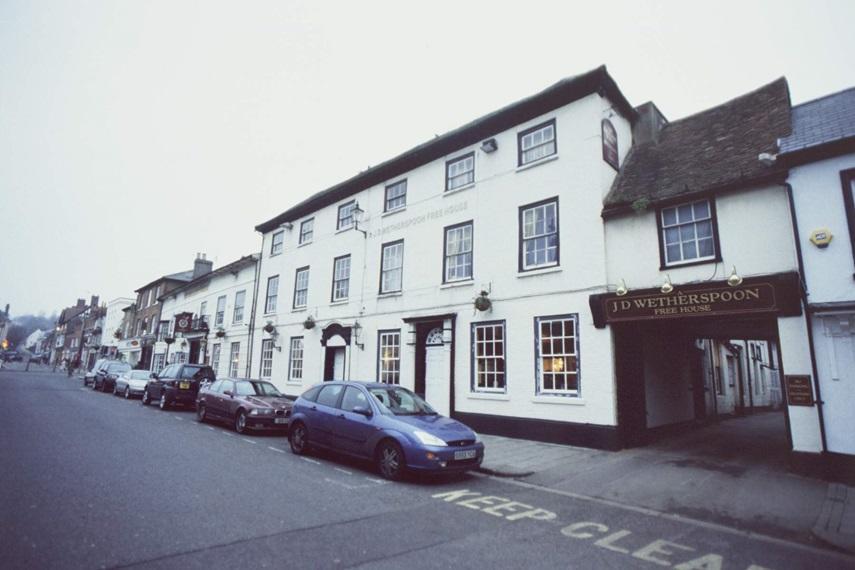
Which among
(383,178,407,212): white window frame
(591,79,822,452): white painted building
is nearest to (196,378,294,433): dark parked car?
(383,178,407,212): white window frame

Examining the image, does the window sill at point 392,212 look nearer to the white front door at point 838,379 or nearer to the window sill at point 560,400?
the window sill at point 560,400

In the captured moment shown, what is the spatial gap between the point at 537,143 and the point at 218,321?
22.9 meters

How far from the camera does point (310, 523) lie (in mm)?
5211

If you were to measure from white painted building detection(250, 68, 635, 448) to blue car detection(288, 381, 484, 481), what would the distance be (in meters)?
3.92

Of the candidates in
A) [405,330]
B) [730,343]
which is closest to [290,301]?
[405,330]

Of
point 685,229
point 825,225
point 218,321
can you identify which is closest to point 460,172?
point 685,229

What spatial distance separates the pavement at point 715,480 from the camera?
5836 mm

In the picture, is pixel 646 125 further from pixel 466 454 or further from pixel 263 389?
pixel 263 389

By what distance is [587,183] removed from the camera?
1164cm

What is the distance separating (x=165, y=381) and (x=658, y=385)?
17884mm

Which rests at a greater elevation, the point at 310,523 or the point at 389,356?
the point at 389,356

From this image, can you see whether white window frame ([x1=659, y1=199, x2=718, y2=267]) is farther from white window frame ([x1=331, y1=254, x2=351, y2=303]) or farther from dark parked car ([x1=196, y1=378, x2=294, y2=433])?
white window frame ([x1=331, y1=254, x2=351, y2=303])

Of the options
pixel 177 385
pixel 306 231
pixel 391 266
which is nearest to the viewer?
pixel 391 266

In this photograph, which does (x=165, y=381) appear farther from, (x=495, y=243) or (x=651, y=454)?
(x=651, y=454)
